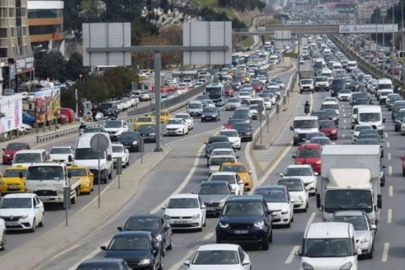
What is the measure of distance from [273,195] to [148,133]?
37549 millimetres

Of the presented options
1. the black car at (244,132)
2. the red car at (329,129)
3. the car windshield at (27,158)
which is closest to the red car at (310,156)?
the car windshield at (27,158)

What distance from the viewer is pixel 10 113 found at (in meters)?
86.3

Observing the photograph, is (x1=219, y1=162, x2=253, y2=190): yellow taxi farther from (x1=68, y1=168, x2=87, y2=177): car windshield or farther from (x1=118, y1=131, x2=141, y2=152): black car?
(x1=118, y1=131, x2=141, y2=152): black car

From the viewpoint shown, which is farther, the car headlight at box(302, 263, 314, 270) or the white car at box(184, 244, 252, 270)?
the car headlight at box(302, 263, 314, 270)

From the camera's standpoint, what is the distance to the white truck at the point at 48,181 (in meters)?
50.3

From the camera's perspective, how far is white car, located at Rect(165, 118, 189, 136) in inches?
3410

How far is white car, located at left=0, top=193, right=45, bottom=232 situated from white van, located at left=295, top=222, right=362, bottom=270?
13.0 metres

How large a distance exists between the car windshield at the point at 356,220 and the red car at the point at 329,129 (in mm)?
39915

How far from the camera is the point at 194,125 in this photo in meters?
96.0

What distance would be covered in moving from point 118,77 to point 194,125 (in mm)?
43461

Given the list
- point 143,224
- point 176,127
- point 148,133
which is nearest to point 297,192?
point 143,224

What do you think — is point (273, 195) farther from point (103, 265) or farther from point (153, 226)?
point (103, 265)

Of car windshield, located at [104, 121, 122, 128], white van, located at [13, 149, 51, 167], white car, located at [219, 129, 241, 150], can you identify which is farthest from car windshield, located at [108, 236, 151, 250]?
car windshield, located at [104, 121, 122, 128]

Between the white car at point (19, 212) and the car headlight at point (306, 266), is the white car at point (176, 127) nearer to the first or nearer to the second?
the white car at point (19, 212)
